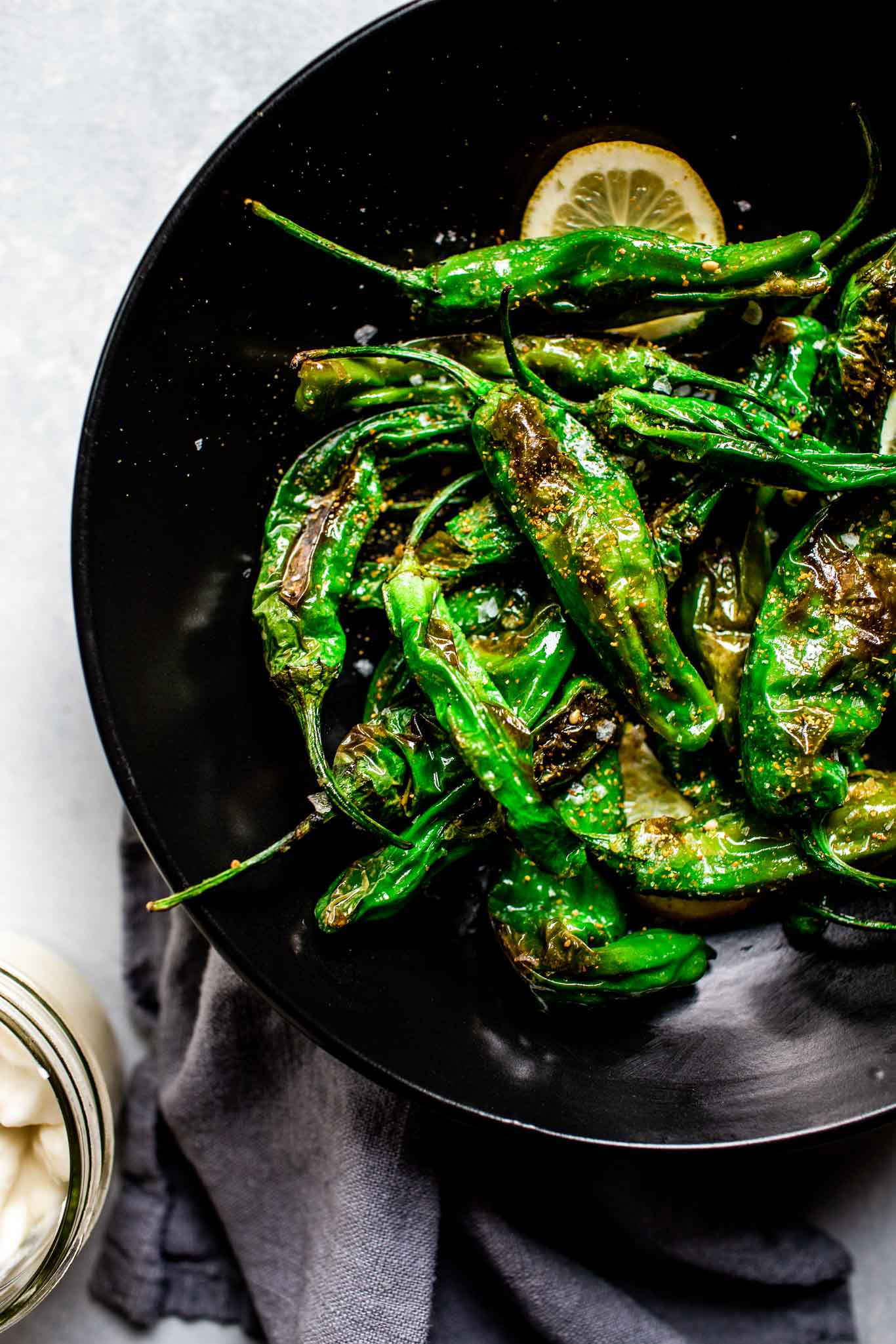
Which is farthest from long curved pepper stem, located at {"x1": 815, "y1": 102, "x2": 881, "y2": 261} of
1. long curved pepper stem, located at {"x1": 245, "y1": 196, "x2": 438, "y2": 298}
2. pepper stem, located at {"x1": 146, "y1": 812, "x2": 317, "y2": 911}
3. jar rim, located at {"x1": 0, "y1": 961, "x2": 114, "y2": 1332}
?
jar rim, located at {"x1": 0, "y1": 961, "x2": 114, "y2": 1332}

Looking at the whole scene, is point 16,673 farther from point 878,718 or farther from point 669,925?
point 878,718

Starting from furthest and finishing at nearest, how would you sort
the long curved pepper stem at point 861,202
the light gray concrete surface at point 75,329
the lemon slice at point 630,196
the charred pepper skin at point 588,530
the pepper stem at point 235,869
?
the light gray concrete surface at point 75,329 → the lemon slice at point 630,196 → the long curved pepper stem at point 861,202 → the charred pepper skin at point 588,530 → the pepper stem at point 235,869

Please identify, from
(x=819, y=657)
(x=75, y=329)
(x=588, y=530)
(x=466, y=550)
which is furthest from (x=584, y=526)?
(x=75, y=329)

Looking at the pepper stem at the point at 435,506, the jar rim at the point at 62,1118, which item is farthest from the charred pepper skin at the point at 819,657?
the jar rim at the point at 62,1118

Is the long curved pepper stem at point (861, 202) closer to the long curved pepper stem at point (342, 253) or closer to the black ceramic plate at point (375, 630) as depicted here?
the black ceramic plate at point (375, 630)

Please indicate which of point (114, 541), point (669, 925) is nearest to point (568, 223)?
point (114, 541)
